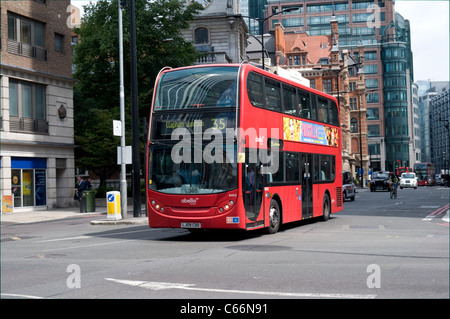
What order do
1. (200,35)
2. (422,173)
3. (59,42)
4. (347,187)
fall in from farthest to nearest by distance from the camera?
(422,173), (200,35), (347,187), (59,42)

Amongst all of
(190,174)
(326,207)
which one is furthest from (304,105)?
(190,174)

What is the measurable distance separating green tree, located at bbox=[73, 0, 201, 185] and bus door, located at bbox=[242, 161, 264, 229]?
78.1 ft

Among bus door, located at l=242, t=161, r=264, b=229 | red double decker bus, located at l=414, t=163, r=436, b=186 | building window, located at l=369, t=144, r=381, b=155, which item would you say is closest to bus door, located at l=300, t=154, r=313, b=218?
bus door, located at l=242, t=161, r=264, b=229

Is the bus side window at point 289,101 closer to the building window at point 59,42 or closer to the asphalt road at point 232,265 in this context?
the asphalt road at point 232,265

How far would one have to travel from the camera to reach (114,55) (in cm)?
4044

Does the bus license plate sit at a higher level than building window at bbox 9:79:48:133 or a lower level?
lower

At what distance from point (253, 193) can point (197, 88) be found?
119 inches

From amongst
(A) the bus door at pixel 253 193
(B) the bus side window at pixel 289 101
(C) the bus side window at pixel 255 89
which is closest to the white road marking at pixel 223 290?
(A) the bus door at pixel 253 193

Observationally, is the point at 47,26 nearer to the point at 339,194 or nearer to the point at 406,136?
the point at 339,194

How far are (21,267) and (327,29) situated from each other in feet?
435

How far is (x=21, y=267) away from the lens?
34.9 ft

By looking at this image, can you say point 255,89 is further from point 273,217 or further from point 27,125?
point 27,125

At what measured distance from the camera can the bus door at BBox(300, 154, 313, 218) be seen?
63.0ft

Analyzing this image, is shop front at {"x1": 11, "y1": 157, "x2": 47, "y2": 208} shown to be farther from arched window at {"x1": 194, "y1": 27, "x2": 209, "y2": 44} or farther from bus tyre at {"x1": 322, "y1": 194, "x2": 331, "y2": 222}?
arched window at {"x1": 194, "y1": 27, "x2": 209, "y2": 44}
